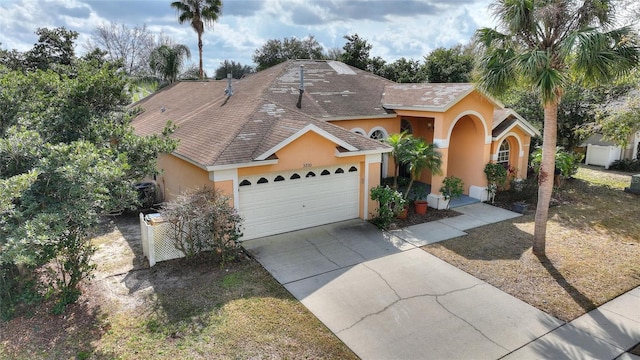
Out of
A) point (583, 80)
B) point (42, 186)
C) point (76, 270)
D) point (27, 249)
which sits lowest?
point (76, 270)

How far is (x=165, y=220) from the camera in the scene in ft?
35.3

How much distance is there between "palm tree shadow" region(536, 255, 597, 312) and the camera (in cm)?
898

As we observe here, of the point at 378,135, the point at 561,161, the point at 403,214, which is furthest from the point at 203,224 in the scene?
the point at 561,161

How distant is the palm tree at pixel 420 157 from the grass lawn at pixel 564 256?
2.88 m

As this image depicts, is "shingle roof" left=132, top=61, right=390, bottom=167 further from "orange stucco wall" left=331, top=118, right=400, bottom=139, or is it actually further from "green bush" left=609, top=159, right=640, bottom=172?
"green bush" left=609, top=159, right=640, bottom=172

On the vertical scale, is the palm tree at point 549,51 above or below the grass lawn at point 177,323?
above

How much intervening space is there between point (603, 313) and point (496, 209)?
8017 millimetres

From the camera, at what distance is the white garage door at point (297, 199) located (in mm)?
12492

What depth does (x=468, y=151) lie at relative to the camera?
58.7 ft

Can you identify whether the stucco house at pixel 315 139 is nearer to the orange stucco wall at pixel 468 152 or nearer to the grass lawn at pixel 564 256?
the orange stucco wall at pixel 468 152

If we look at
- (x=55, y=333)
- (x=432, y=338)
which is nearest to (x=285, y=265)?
(x=432, y=338)

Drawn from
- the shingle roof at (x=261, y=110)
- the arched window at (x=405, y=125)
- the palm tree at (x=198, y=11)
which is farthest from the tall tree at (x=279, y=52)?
the arched window at (x=405, y=125)

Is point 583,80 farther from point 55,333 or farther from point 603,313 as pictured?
point 55,333

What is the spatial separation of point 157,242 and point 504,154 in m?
15.7
